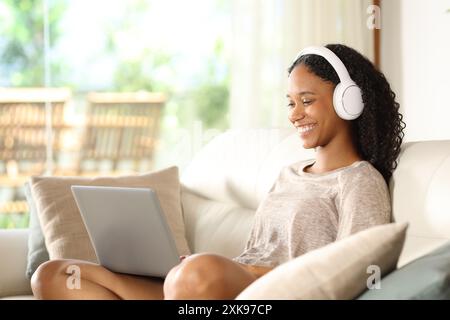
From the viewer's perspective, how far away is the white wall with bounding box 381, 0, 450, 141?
3607mm

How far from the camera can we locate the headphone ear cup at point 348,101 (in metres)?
1.93

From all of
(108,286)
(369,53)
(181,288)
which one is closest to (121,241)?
(108,286)

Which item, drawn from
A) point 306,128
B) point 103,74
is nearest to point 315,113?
point 306,128

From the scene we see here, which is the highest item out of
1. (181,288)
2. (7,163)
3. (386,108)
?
(386,108)

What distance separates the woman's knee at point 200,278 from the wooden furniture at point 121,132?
3290mm

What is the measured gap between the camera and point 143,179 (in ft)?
8.93

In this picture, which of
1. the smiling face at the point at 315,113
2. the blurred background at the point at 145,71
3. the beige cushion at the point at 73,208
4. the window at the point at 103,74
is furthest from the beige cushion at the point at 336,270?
the window at the point at 103,74

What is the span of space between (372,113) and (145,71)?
290cm

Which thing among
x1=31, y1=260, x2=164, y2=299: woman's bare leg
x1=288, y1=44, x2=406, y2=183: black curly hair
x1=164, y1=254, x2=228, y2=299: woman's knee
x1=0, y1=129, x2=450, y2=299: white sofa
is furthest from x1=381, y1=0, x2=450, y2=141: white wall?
x1=164, y1=254, x2=228, y2=299: woman's knee

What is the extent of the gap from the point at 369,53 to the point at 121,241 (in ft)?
8.95

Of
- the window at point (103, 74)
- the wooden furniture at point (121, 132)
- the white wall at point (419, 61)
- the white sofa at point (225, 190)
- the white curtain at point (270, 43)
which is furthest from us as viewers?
the wooden furniture at point (121, 132)

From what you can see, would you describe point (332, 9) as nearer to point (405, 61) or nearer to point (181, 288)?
point (405, 61)

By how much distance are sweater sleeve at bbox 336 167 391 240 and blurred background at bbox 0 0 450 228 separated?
7.64ft

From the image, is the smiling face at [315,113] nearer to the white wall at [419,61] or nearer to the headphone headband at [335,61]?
the headphone headband at [335,61]
